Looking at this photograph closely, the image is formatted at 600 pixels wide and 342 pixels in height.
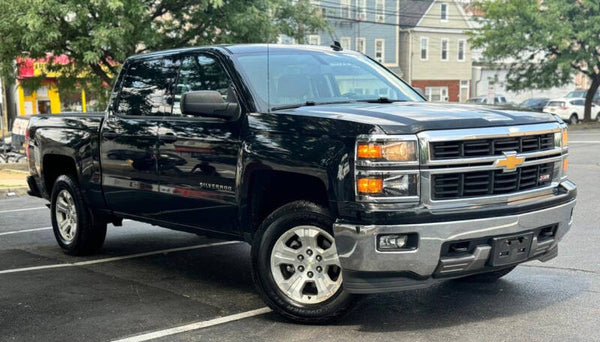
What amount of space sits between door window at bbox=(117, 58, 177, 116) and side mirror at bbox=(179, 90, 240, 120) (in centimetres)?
90

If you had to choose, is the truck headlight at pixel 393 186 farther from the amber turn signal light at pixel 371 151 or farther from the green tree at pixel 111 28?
the green tree at pixel 111 28

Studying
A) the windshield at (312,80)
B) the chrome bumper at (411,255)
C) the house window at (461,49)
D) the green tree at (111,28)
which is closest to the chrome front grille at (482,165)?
the chrome bumper at (411,255)

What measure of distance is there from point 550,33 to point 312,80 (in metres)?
34.3

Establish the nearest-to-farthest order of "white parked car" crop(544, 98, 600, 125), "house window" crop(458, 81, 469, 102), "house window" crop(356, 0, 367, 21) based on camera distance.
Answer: "white parked car" crop(544, 98, 600, 125) < "house window" crop(356, 0, 367, 21) < "house window" crop(458, 81, 469, 102)

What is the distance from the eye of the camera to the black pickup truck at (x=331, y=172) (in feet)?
15.5

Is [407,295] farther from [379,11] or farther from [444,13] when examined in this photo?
[444,13]

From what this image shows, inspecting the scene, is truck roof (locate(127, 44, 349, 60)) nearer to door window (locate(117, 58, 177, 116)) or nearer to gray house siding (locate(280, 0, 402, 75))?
door window (locate(117, 58, 177, 116))

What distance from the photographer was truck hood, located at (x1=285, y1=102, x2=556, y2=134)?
15.8 feet

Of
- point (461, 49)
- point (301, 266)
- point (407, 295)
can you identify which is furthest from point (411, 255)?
point (461, 49)

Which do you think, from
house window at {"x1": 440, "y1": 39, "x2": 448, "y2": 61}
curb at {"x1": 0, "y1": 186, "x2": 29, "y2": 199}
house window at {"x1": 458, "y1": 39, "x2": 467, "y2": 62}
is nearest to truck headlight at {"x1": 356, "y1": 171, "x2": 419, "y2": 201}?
curb at {"x1": 0, "y1": 186, "x2": 29, "y2": 199}

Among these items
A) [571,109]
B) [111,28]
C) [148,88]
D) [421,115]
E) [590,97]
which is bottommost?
[571,109]

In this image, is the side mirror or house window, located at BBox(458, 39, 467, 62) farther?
house window, located at BBox(458, 39, 467, 62)

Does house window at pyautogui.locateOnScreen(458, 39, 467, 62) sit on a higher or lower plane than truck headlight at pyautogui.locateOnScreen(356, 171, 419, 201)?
higher

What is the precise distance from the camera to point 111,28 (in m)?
18.7
